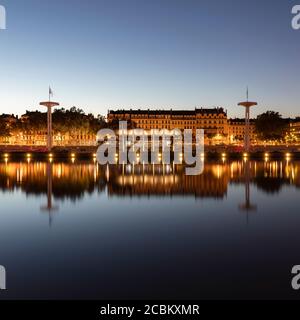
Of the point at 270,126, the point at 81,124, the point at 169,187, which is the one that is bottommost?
the point at 169,187

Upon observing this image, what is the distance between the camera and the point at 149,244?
9.52 metres

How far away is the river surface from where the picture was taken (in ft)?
22.3

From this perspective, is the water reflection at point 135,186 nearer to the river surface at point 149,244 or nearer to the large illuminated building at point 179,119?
the river surface at point 149,244

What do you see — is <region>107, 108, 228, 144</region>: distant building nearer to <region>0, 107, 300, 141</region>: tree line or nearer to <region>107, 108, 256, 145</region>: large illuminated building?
<region>107, 108, 256, 145</region>: large illuminated building

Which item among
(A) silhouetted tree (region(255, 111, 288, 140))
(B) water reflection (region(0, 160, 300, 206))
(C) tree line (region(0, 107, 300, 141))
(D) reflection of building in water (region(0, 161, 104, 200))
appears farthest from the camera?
(A) silhouetted tree (region(255, 111, 288, 140))

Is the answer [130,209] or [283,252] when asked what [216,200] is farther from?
[283,252]

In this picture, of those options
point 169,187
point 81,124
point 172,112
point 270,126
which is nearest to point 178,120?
point 172,112

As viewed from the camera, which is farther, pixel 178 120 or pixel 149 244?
pixel 178 120

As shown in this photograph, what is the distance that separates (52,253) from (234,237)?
15.3ft

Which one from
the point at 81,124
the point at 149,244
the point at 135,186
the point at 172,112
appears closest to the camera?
the point at 149,244

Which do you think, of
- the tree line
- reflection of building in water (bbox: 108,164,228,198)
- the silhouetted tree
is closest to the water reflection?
reflection of building in water (bbox: 108,164,228,198)

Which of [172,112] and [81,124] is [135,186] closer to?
[81,124]

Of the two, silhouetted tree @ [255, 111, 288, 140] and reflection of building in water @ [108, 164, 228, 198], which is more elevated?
silhouetted tree @ [255, 111, 288, 140]

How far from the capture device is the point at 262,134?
88.6m
